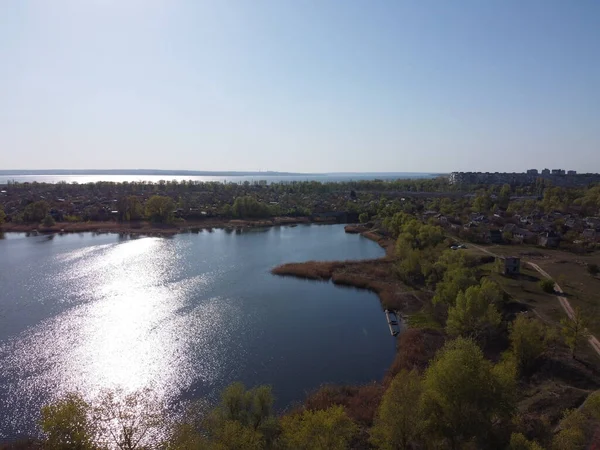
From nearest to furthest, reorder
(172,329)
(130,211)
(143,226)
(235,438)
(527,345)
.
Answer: (235,438) → (527,345) → (172,329) → (143,226) → (130,211)

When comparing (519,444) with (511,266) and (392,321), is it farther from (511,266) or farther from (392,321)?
(511,266)

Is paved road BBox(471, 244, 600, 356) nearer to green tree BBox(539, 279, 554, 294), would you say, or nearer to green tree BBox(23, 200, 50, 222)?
green tree BBox(539, 279, 554, 294)

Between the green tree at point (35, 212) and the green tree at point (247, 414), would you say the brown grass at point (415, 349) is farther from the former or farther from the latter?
the green tree at point (35, 212)

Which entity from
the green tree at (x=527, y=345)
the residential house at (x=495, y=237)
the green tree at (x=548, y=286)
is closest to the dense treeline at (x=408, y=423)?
the green tree at (x=527, y=345)

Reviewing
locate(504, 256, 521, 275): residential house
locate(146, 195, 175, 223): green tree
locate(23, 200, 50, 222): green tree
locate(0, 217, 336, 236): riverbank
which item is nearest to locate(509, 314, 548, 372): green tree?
locate(504, 256, 521, 275): residential house

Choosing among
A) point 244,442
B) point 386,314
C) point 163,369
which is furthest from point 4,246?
point 244,442

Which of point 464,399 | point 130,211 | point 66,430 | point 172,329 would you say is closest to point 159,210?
point 130,211

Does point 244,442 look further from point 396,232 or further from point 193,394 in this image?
point 396,232
